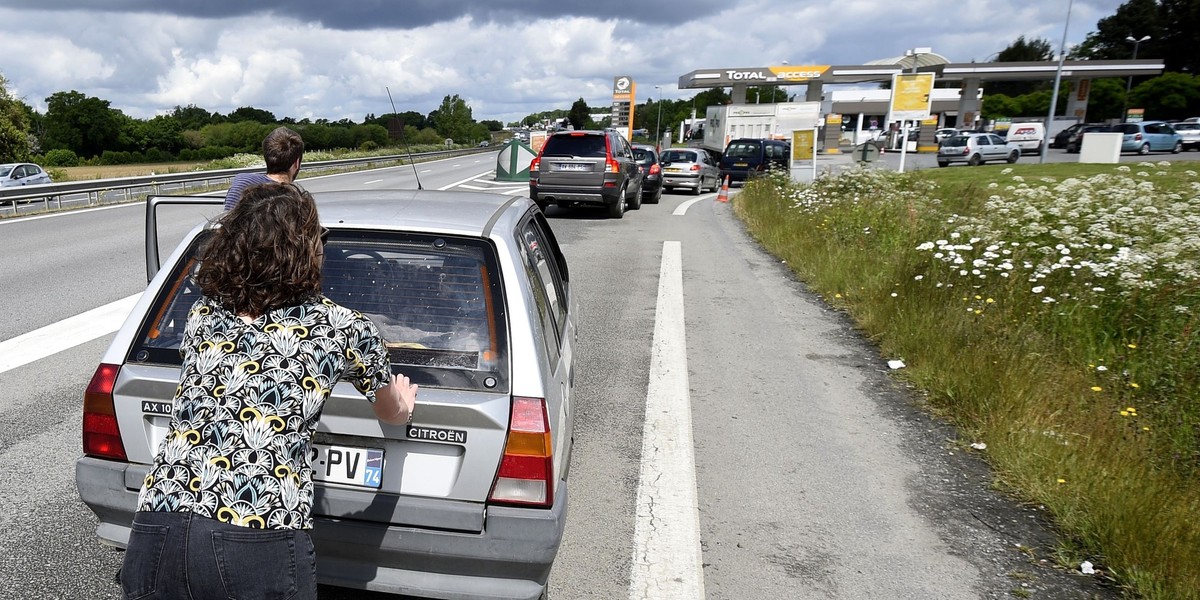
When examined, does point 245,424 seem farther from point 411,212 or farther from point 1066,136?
point 1066,136

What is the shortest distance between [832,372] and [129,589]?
17.0 ft

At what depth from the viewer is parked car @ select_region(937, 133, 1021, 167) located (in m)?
36.2

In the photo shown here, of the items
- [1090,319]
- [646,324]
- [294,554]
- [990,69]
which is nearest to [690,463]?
[294,554]

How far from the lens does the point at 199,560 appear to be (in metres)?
1.66

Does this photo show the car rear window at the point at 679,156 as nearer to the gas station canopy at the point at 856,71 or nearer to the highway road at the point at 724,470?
the highway road at the point at 724,470

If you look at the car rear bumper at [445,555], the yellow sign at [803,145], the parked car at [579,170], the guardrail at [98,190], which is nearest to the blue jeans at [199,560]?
the car rear bumper at [445,555]

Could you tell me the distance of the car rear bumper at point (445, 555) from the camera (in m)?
2.39

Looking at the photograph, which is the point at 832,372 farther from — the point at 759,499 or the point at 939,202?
the point at 939,202

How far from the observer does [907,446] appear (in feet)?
14.8

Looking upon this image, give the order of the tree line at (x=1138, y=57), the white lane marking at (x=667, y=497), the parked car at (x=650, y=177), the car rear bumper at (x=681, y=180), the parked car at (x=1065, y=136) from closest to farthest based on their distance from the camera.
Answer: the white lane marking at (x=667, y=497) → the parked car at (x=650, y=177) → the car rear bumper at (x=681, y=180) → the parked car at (x=1065, y=136) → the tree line at (x=1138, y=57)

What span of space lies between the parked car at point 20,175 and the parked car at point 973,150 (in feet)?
121

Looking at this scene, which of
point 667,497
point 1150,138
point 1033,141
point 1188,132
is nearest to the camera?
point 667,497

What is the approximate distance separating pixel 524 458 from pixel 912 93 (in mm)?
22366

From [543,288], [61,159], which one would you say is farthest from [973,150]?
[61,159]
